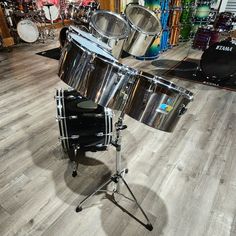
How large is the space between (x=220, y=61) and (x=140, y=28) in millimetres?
1650

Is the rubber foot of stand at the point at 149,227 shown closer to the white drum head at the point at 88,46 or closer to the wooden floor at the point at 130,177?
the wooden floor at the point at 130,177

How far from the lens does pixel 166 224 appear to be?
137cm

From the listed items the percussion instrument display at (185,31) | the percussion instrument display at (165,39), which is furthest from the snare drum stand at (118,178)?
the percussion instrument display at (185,31)

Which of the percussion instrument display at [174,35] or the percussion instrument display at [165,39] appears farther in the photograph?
the percussion instrument display at [174,35]

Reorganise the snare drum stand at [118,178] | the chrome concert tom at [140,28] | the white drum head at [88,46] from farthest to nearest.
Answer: the chrome concert tom at [140,28] < the snare drum stand at [118,178] < the white drum head at [88,46]

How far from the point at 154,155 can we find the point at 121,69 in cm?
120

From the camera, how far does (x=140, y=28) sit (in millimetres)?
2316

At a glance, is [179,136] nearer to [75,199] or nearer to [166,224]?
[166,224]

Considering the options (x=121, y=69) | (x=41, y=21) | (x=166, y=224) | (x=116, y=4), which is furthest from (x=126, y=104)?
(x=41, y=21)

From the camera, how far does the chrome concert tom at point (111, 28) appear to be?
2.18m

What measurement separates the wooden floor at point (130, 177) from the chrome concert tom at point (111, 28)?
949 millimetres

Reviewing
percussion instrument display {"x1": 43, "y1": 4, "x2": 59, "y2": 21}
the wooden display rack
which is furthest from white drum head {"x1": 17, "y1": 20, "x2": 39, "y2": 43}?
percussion instrument display {"x1": 43, "y1": 4, "x2": 59, "y2": 21}

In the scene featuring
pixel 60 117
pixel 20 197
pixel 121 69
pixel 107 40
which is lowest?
pixel 20 197

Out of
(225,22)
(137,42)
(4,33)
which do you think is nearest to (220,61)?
(137,42)
